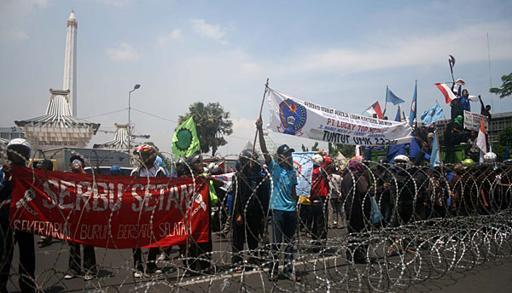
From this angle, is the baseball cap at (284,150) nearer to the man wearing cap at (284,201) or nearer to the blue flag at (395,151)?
the man wearing cap at (284,201)

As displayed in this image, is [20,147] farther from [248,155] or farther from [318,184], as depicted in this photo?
[318,184]

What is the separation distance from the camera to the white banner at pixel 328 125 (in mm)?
9664

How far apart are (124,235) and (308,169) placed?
544cm

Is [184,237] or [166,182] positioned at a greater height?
[166,182]

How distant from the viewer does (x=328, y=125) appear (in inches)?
408

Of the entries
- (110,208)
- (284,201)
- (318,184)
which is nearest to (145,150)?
(110,208)

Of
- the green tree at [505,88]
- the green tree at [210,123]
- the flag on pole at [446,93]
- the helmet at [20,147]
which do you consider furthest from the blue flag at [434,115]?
the green tree at [210,123]

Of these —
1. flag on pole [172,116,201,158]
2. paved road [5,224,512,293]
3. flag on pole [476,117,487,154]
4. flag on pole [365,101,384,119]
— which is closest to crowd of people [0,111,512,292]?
paved road [5,224,512,293]

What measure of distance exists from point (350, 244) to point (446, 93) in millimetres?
10766

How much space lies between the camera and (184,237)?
649cm

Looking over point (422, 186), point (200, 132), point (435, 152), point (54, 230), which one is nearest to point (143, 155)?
point (54, 230)

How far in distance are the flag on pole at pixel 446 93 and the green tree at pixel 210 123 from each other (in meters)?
38.1

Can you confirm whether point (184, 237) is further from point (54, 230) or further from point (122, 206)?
point (54, 230)

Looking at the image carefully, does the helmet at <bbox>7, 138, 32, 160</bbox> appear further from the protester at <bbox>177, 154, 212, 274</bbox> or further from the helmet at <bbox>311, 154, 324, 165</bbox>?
the helmet at <bbox>311, 154, 324, 165</bbox>
